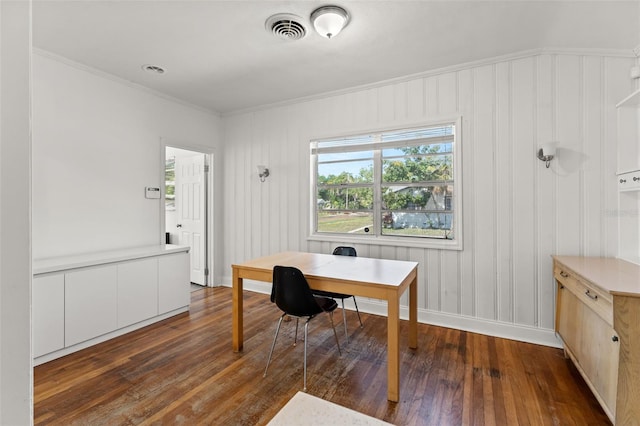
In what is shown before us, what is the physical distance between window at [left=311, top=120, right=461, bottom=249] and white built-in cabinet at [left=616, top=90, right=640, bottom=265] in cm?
126

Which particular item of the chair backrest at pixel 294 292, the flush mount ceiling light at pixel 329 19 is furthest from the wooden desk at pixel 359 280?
the flush mount ceiling light at pixel 329 19

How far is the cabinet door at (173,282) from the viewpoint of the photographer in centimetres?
340

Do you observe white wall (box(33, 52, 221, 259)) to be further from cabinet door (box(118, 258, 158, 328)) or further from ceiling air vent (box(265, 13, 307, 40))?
ceiling air vent (box(265, 13, 307, 40))

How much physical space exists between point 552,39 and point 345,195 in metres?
2.50

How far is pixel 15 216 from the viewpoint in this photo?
43 centimetres

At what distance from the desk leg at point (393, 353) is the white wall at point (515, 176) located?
1439 millimetres

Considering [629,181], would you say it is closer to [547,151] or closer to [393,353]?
[547,151]

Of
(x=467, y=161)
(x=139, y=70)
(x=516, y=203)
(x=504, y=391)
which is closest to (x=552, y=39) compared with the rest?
(x=467, y=161)

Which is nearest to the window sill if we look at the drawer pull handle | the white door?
the drawer pull handle

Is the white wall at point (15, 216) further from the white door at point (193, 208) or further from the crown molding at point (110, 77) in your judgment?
the white door at point (193, 208)

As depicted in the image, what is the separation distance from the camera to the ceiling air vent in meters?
2.36

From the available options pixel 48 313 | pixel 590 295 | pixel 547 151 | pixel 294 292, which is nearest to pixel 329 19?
pixel 294 292

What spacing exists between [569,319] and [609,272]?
537 millimetres

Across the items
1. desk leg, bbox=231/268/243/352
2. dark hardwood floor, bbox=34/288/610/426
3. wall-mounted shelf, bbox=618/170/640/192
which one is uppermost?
wall-mounted shelf, bbox=618/170/640/192
